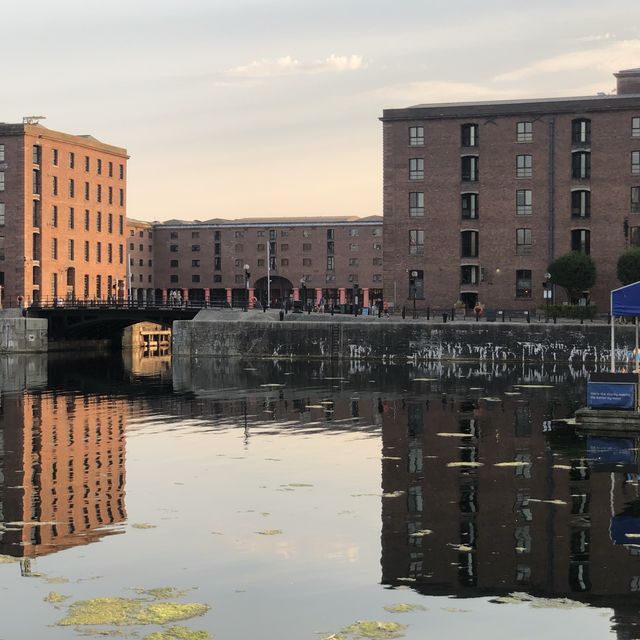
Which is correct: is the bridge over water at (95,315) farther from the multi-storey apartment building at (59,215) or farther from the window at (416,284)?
the window at (416,284)

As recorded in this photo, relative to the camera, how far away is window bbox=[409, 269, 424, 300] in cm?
9525

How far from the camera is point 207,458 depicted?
116 feet

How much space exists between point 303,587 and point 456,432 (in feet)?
Result: 71.9

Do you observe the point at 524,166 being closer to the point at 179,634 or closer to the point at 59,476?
the point at 59,476

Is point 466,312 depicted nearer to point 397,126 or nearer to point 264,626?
point 397,126

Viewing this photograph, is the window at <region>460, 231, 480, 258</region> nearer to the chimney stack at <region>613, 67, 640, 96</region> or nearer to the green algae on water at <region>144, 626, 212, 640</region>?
the chimney stack at <region>613, 67, 640, 96</region>

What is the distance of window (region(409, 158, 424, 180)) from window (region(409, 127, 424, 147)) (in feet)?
4.52

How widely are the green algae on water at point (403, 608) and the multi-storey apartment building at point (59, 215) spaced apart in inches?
3637

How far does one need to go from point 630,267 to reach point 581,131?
1365cm

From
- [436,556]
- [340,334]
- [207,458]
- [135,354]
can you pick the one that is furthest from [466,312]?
[436,556]

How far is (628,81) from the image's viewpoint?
100125 millimetres

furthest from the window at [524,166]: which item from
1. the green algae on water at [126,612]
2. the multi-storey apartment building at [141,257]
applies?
the multi-storey apartment building at [141,257]

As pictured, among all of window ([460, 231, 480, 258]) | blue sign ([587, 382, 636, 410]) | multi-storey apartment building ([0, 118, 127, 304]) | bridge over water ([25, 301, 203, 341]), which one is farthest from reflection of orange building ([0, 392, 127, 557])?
multi-storey apartment building ([0, 118, 127, 304])

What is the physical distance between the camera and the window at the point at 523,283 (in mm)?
92750
